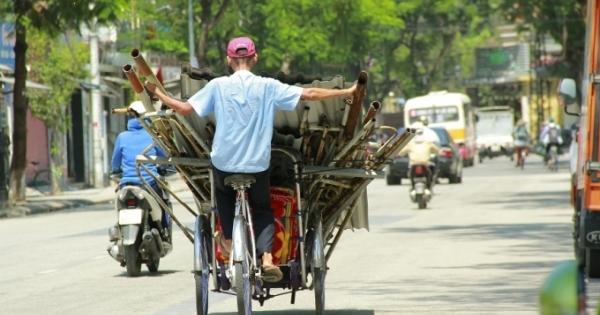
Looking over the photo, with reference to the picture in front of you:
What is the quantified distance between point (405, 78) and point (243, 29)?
78.8 feet

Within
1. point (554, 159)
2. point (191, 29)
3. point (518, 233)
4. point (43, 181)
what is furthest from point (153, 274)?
point (554, 159)

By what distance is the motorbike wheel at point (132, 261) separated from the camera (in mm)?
11273

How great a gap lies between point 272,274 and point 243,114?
89 centimetres

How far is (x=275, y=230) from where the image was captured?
702cm

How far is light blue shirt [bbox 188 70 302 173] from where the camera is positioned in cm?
654

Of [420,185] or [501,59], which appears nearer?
[420,185]

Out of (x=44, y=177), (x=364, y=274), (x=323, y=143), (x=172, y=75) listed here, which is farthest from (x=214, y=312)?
(x=172, y=75)

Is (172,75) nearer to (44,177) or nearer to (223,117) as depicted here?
(44,177)

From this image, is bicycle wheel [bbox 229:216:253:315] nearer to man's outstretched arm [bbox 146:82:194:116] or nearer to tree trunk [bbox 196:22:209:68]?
man's outstretched arm [bbox 146:82:194:116]

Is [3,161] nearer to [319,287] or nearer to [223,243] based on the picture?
[319,287]

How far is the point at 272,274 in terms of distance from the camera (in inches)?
263

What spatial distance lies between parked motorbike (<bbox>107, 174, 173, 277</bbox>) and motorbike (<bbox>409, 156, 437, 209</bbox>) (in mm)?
11669

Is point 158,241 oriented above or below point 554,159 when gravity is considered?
above

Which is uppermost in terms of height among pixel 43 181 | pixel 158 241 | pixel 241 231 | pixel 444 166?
pixel 241 231
